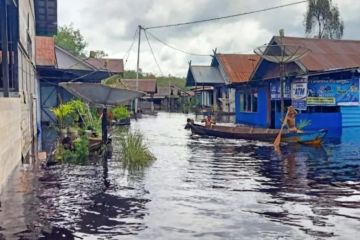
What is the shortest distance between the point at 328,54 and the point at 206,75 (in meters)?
21.6

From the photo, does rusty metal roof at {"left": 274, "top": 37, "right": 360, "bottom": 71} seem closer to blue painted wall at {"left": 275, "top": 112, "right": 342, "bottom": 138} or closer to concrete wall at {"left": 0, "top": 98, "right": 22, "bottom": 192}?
blue painted wall at {"left": 275, "top": 112, "right": 342, "bottom": 138}

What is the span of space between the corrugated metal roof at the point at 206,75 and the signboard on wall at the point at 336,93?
2239 cm

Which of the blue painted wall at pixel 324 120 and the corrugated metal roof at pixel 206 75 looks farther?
the corrugated metal roof at pixel 206 75

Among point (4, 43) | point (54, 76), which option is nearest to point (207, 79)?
point (54, 76)

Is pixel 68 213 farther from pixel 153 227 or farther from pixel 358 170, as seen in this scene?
pixel 358 170

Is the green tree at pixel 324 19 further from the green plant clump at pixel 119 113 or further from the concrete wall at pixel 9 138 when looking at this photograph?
the concrete wall at pixel 9 138

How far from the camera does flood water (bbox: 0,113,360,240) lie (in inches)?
308

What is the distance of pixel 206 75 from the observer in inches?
2048

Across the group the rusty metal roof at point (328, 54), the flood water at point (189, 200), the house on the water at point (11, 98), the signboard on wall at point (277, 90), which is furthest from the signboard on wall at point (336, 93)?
the house on the water at point (11, 98)

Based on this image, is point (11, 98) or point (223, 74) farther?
point (223, 74)

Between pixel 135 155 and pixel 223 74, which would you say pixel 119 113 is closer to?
pixel 223 74

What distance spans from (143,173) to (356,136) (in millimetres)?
14652

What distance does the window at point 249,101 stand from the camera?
35906 mm

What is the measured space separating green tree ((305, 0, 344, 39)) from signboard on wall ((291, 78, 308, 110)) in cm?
2449
